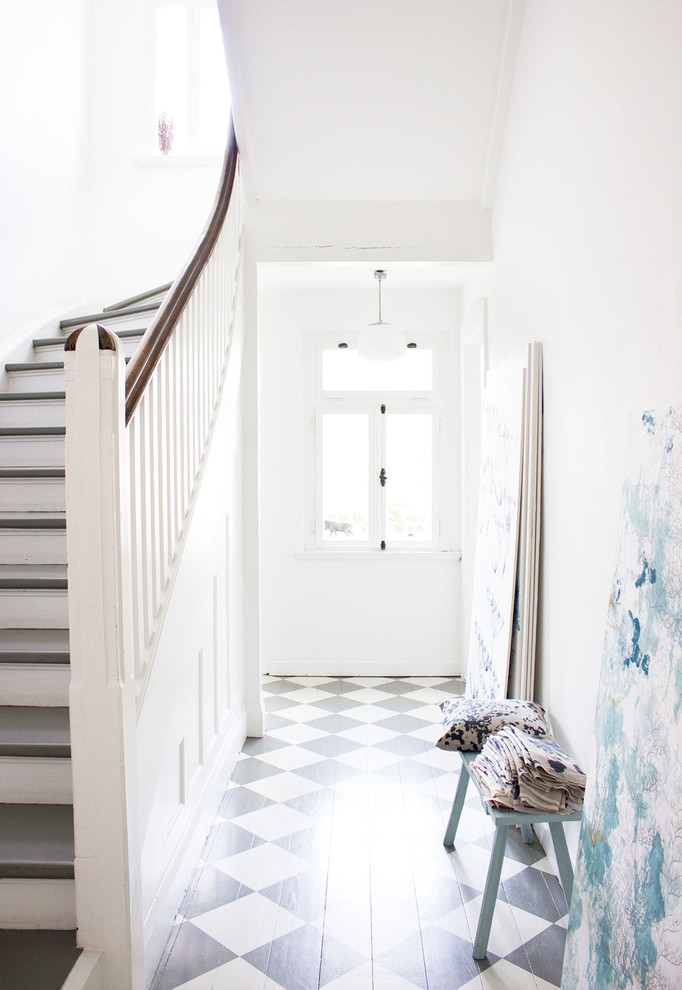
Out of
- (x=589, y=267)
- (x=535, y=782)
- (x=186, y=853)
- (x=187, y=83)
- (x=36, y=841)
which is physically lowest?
(x=186, y=853)

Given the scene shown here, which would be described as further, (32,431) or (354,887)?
(32,431)

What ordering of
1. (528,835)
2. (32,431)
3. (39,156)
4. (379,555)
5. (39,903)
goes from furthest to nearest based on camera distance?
1. (379,555)
2. (39,156)
3. (32,431)
4. (528,835)
5. (39,903)

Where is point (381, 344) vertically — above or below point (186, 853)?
above

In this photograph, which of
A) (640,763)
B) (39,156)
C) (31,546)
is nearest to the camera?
(640,763)

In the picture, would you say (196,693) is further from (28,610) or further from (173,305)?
(173,305)

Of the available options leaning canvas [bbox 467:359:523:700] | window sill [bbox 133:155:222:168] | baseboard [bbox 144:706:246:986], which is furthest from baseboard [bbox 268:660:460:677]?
window sill [bbox 133:155:222:168]

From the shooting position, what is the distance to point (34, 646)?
7.84ft

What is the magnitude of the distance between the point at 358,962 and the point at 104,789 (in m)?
0.94

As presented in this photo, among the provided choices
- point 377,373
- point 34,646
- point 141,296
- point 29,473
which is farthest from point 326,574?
point 34,646

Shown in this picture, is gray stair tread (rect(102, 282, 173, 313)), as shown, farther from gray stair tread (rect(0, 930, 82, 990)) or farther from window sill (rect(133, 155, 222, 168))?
gray stair tread (rect(0, 930, 82, 990))

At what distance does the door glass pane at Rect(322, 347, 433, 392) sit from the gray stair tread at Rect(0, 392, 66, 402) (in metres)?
2.12

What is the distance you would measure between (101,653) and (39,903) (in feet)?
2.56

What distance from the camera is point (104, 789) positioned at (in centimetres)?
170

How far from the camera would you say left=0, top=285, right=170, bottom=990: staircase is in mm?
1843
